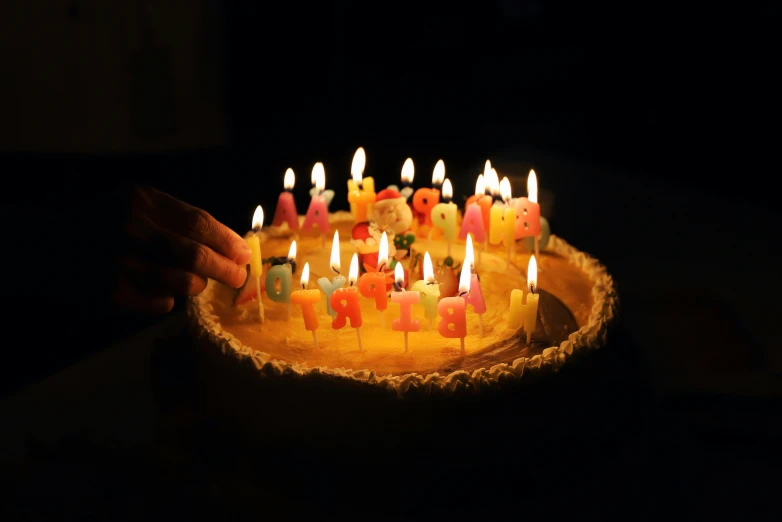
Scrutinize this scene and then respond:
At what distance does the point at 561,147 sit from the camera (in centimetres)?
655

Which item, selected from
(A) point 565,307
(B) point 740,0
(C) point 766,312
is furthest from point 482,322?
(B) point 740,0

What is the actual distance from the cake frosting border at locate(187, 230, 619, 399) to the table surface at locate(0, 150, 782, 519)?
0.42m

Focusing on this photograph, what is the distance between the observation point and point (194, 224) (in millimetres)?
2787

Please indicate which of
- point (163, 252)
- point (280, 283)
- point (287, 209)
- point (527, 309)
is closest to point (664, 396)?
point (527, 309)

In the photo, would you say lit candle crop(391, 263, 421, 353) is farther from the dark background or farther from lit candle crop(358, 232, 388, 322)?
the dark background

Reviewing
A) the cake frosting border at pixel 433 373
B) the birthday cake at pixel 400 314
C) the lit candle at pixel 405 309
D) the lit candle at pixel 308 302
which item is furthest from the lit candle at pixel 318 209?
the lit candle at pixel 405 309

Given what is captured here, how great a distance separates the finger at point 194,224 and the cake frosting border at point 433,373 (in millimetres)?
323

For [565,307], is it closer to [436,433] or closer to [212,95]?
[436,433]

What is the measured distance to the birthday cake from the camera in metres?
2.44

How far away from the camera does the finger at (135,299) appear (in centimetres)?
275

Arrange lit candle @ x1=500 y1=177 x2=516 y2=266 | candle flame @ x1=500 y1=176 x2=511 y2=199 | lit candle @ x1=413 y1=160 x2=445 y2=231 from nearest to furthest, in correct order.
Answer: lit candle @ x1=500 y1=177 x2=516 y2=266 → candle flame @ x1=500 y1=176 x2=511 y2=199 → lit candle @ x1=413 y1=160 x2=445 y2=231

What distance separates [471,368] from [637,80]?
14.9 feet

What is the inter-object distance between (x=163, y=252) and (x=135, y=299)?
23 centimetres

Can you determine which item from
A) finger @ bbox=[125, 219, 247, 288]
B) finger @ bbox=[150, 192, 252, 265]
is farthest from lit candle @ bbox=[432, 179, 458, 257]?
finger @ bbox=[125, 219, 247, 288]
